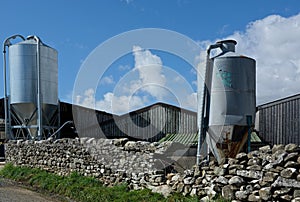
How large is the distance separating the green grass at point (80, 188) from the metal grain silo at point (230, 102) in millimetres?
2305

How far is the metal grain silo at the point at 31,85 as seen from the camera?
58.1 feet

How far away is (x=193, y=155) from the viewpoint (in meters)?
13.1

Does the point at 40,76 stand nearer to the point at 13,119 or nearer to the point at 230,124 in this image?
the point at 13,119

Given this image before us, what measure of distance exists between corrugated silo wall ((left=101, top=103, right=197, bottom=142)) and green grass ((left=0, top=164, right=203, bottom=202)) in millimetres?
7858

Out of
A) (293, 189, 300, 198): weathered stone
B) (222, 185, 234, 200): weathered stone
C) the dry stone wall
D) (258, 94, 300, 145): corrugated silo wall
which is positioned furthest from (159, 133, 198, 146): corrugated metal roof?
(293, 189, 300, 198): weathered stone

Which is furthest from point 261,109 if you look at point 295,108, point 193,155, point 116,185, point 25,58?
point 25,58

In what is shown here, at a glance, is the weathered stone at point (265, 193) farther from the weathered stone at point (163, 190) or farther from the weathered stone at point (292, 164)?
the weathered stone at point (163, 190)

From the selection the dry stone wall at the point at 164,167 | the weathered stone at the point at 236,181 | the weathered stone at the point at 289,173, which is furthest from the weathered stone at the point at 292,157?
the weathered stone at the point at 236,181

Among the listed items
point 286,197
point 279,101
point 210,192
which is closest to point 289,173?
point 286,197

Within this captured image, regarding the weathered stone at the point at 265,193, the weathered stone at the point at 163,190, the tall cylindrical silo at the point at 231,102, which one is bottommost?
the weathered stone at the point at 163,190

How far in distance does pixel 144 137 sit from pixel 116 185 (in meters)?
10.6

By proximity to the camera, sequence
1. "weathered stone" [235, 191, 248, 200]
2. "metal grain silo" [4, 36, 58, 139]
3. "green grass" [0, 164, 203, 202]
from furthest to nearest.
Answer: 1. "metal grain silo" [4, 36, 58, 139]
2. "green grass" [0, 164, 203, 202]
3. "weathered stone" [235, 191, 248, 200]

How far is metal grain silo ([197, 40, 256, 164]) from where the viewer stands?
898cm

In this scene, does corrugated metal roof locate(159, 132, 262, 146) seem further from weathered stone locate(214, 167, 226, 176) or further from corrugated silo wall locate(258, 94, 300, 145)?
weathered stone locate(214, 167, 226, 176)
